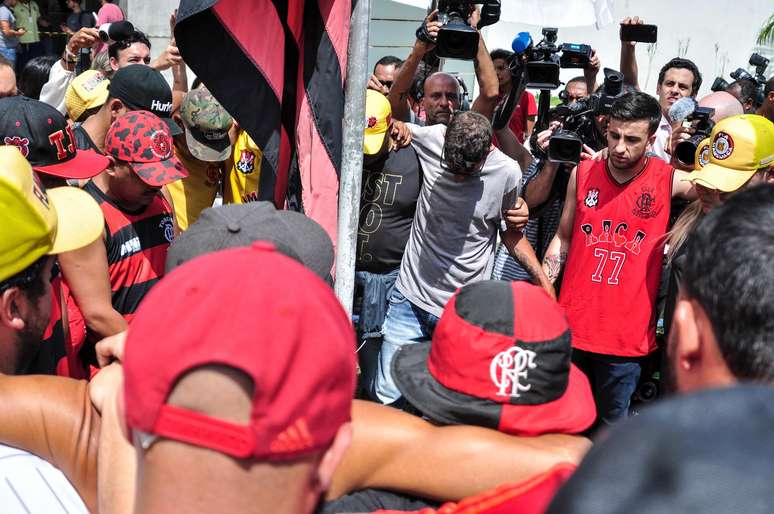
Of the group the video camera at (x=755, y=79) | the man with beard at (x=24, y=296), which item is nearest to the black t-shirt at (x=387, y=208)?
the man with beard at (x=24, y=296)

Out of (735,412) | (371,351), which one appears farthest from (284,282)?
(371,351)

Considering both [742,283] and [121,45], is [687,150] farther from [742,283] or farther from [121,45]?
[121,45]

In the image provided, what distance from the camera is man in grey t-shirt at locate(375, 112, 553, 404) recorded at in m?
4.20

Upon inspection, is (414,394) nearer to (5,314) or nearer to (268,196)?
(5,314)

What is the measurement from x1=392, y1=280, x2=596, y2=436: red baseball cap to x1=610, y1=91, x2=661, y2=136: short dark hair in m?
2.43

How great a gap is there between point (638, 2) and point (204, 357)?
47.6 feet

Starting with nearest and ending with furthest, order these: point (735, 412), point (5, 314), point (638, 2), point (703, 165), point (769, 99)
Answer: point (735, 412), point (5, 314), point (703, 165), point (769, 99), point (638, 2)

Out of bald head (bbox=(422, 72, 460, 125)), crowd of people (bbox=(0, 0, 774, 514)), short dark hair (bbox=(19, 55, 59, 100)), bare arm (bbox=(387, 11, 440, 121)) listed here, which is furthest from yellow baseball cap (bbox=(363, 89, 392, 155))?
short dark hair (bbox=(19, 55, 59, 100))

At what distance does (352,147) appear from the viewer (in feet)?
10.1

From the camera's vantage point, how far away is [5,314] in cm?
174

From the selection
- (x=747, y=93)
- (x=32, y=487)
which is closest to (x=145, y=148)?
(x=32, y=487)

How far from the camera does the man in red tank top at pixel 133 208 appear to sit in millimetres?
3107

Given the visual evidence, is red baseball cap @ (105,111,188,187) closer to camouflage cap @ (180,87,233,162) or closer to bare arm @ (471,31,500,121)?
camouflage cap @ (180,87,233,162)

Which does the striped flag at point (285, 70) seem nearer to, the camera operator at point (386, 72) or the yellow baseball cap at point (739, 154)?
the yellow baseball cap at point (739, 154)
